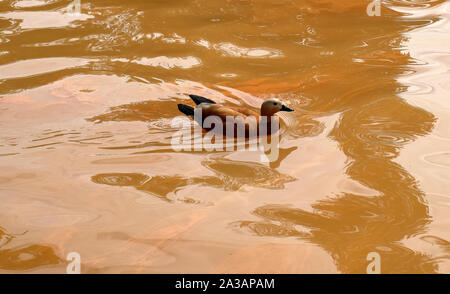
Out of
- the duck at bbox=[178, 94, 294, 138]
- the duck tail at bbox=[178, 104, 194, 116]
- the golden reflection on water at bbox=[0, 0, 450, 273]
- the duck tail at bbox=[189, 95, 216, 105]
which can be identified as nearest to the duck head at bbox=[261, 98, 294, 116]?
the duck at bbox=[178, 94, 294, 138]

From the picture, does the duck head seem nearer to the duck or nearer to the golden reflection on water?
the duck

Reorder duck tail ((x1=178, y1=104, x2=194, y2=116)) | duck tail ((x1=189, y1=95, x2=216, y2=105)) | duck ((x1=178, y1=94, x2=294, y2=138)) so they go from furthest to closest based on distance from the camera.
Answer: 1. duck tail ((x1=189, y1=95, x2=216, y2=105))
2. duck tail ((x1=178, y1=104, x2=194, y2=116))
3. duck ((x1=178, y1=94, x2=294, y2=138))

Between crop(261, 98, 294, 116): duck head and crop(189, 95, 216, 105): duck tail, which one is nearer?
crop(261, 98, 294, 116): duck head

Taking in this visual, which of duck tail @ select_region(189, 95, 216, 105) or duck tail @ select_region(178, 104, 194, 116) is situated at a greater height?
duck tail @ select_region(189, 95, 216, 105)

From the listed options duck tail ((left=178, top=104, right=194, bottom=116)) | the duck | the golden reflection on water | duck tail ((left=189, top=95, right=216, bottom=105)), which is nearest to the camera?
the golden reflection on water

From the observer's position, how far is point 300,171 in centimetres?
425

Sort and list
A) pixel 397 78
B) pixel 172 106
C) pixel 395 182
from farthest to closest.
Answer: pixel 397 78, pixel 172 106, pixel 395 182

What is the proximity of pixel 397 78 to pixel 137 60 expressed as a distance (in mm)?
2869

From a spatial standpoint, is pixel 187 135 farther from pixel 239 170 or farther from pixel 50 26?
pixel 50 26

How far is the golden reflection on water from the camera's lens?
11.2 feet

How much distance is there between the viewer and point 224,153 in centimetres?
456

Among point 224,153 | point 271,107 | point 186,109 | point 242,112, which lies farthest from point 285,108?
point 186,109
